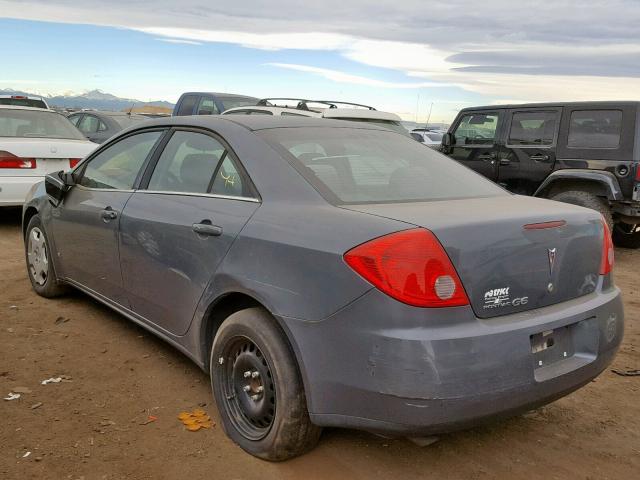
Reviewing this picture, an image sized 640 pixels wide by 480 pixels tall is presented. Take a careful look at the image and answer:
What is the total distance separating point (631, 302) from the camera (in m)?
5.74

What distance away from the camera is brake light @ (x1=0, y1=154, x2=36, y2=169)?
745 cm

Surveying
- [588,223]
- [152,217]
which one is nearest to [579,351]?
[588,223]

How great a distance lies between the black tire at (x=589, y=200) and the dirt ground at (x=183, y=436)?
3.66 meters

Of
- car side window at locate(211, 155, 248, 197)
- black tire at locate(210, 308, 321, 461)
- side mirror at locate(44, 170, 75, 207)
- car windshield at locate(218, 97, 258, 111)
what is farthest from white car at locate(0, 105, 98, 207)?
black tire at locate(210, 308, 321, 461)

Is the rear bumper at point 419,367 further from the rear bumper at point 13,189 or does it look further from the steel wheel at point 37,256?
the rear bumper at point 13,189

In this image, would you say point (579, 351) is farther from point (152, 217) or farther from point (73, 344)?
point (73, 344)

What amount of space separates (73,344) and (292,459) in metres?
2.10

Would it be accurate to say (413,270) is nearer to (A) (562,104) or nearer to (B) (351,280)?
(B) (351,280)

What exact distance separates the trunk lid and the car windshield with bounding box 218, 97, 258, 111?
9.58 m

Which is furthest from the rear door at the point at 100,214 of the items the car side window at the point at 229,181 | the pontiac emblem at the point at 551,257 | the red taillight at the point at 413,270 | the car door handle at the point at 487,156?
the car door handle at the point at 487,156

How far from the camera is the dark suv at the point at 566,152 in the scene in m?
7.39

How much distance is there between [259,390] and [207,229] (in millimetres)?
833

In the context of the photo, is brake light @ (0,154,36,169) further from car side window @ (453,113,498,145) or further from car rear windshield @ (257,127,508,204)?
car side window @ (453,113,498,145)

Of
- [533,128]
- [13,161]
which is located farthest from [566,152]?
[13,161]
